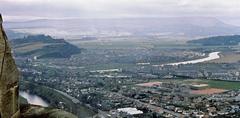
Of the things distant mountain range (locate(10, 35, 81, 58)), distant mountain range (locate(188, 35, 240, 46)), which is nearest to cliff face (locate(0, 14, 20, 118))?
distant mountain range (locate(10, 35, 81, 58))

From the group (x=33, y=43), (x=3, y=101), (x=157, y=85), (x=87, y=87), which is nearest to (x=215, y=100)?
(x=157, y=85)

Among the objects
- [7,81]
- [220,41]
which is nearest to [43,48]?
[220,41]

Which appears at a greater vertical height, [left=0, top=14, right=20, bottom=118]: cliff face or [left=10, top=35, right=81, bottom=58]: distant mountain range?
[left=0, top=14, right=20, bottom=118]: cliff face

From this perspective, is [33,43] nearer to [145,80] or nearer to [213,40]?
[213,40]

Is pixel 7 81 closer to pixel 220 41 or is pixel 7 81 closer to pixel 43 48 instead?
pixel 43 48

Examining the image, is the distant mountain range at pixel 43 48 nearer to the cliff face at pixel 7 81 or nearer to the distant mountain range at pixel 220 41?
the distant mountain range at pixel 220 41

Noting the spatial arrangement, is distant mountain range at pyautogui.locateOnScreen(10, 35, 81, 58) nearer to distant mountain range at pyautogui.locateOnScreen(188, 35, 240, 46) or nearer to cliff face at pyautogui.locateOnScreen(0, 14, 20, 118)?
distant mountain range at pyautogui.locateOnScreen(188, 35, 240, 46)
